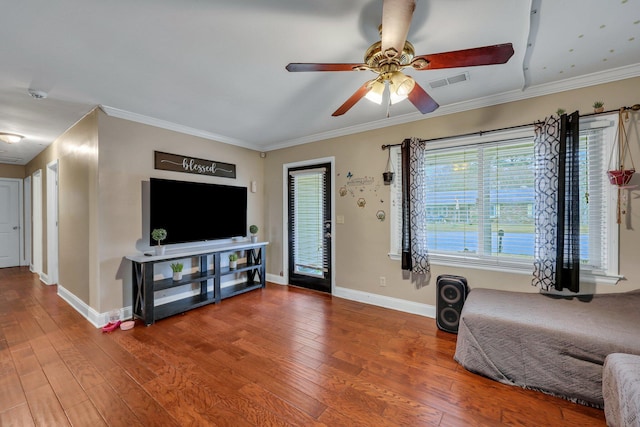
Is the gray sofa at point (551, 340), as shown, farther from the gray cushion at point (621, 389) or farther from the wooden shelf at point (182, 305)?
the wooden shelf at point (182, 305)

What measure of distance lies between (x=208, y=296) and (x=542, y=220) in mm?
3974

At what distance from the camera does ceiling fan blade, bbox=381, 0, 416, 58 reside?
1179 millimetres

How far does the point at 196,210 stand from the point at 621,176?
443 cm

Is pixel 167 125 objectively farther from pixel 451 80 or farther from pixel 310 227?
pixel 451 80

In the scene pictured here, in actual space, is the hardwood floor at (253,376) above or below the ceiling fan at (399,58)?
below

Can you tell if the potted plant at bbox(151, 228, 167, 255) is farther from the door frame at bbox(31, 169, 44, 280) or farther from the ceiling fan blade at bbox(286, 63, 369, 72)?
the door frame at bbox(31, 169, 44, 280)

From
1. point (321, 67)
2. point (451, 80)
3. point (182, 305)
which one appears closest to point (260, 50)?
point (321, 67)

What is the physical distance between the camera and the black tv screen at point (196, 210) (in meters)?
3.24

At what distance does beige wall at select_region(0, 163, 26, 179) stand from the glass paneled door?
6.39 metres

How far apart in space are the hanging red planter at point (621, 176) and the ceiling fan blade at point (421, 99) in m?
1.65

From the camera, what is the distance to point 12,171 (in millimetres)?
5824

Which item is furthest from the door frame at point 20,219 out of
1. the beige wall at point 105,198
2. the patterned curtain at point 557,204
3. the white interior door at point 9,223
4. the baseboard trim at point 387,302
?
the patterned curtain at point 557,204

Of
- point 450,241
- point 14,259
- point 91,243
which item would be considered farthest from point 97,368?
point 14,259

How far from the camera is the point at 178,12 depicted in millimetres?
1571
